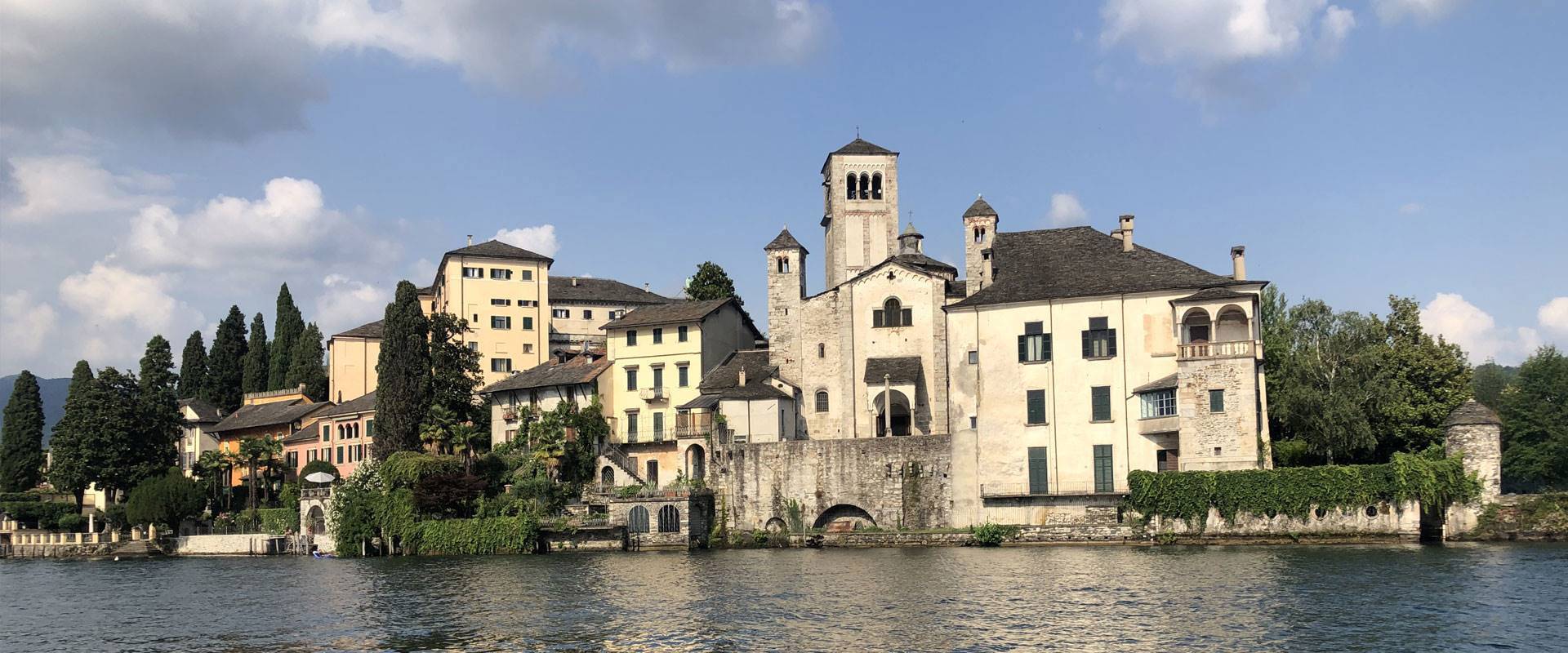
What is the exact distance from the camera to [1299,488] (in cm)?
5203

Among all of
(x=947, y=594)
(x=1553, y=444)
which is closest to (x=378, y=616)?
(x=947, y=594)

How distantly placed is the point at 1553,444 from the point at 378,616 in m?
64.9

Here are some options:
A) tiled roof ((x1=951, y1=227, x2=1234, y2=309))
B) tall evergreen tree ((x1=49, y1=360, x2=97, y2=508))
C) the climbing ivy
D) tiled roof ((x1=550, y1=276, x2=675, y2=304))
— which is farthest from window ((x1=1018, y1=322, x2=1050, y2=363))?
tall evergreen tree ((x1=49, y1=360, x2=97, y2=508))

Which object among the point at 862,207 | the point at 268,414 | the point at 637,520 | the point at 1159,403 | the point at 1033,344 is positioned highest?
the point at 862,207

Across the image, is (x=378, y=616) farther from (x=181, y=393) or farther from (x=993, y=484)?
(x=181, y=393)

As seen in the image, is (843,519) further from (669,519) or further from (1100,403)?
(1100,403)

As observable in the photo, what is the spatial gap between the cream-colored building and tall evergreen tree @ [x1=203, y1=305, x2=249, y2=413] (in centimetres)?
4838

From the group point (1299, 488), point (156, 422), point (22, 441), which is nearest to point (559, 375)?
point (156, 422)

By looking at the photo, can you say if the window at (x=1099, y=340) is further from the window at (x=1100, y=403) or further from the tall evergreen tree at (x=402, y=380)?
the tall evergreen tree at (x=402, y=380)

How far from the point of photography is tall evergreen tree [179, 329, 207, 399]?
357 feet

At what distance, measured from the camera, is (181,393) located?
109 meters

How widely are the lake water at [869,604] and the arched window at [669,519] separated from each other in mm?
5743

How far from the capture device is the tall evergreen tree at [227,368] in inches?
4284

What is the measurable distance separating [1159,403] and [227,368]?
8089cm
